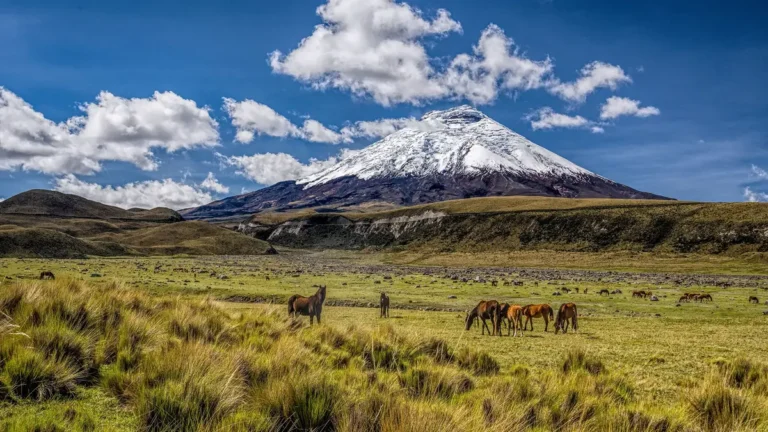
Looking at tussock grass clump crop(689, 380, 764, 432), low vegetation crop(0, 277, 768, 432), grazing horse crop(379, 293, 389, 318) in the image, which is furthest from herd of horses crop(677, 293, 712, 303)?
tussock grass clump crop(689, 380, 764, 432)

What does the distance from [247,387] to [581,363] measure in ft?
24.6

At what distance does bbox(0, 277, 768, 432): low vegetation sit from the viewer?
496 cm

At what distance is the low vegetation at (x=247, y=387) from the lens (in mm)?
4957

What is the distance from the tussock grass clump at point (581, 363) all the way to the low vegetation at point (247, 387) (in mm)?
165

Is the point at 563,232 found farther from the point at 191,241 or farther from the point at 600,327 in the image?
the point at 191,241

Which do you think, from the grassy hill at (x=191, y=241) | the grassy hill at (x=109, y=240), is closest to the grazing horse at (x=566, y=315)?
the grassy hill at (x=109, y=240)

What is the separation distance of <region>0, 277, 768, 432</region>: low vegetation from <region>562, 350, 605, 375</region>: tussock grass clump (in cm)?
16

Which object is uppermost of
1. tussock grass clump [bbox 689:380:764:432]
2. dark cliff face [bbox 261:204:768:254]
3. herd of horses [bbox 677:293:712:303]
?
dark cliff face [bbox 261:204:768:254]

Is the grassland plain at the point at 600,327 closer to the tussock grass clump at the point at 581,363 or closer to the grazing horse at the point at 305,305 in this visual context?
the tussock grass clump at the point at 581,363

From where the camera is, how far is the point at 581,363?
33.6 feet

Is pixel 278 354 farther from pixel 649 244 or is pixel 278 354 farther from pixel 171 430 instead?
A: pixel 649 244

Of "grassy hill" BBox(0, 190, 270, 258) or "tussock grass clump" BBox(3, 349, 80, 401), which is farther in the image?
"grassy hill" BBox(0, 190, 270, 258)

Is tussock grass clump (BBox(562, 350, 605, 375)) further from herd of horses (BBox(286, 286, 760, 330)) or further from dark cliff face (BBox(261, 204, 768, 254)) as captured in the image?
dark cliff face (BBox(261, 204, 768, 254))

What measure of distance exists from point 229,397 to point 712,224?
371ft
